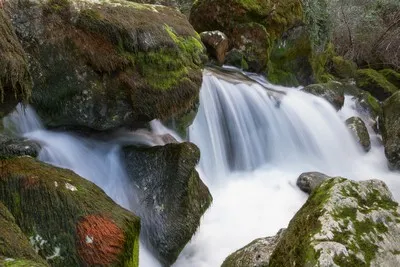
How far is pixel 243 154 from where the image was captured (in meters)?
7.88

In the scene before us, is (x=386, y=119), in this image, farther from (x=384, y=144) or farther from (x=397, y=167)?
(x=397, y=167)

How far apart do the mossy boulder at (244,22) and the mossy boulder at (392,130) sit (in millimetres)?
3016

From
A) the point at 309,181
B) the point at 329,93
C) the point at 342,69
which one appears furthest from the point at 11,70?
the point at 342,69

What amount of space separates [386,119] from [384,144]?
0.58 meters

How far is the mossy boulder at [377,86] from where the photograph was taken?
13.1 meters

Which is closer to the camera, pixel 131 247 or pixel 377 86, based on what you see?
pixel 131 247

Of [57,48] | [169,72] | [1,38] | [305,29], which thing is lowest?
[305,29]

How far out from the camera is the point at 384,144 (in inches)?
376

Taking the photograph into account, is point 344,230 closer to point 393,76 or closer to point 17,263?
point 17,263

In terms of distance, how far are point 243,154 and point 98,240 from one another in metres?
4.58

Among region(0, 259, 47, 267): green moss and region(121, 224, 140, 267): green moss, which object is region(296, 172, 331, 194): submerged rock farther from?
region(0, 259, 47, 267): green moss

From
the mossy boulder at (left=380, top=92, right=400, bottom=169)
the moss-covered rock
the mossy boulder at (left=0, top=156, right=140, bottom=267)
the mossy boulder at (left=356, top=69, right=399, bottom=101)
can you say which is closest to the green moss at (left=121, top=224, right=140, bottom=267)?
the mossy boulder at (left=0, top=156, right=140, bottom=267)

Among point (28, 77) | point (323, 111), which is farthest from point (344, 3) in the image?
point (28, 77)

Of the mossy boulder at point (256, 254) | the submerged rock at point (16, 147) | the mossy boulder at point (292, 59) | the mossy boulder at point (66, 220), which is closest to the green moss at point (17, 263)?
the mossy boulder at point (66, 220)
